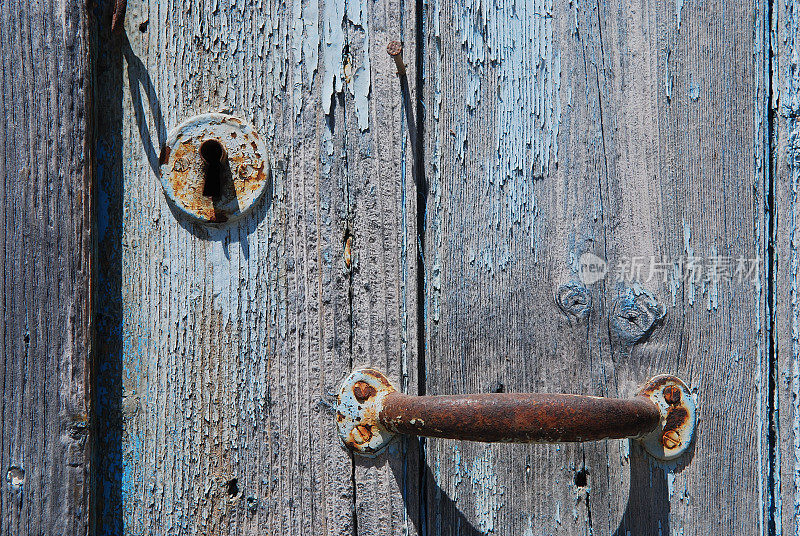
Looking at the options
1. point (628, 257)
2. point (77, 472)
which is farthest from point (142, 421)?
point (628, 257)

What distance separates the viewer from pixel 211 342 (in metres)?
0.55

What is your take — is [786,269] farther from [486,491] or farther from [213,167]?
[213,167]

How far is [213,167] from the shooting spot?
0.54 meters

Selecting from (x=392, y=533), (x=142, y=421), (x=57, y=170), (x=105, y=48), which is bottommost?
(x=392, y=533)

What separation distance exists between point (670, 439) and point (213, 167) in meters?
0.50

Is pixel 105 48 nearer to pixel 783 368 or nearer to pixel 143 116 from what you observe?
pixel 143 116

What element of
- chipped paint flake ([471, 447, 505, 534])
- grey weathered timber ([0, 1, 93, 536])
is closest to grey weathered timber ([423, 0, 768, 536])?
chipped paint flake ([471, 447, 505, 534])

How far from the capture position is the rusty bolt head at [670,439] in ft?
1.83

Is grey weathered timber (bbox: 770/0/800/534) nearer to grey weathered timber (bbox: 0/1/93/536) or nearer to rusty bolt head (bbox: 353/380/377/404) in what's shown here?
rusty bolt head (bbox: 353/380/377/404)

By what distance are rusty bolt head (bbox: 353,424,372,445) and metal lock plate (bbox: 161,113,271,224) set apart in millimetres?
225

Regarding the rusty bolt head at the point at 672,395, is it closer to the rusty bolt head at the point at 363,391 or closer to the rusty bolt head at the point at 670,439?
the rusty bolt head at the point at 670,439

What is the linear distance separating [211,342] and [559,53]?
1.39ft

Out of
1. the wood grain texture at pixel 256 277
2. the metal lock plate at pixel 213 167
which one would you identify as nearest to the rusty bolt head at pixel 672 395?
the wood grain texture at pixel 256 277

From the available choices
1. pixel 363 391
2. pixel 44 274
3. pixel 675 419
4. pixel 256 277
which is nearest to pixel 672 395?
pixel 675 419
